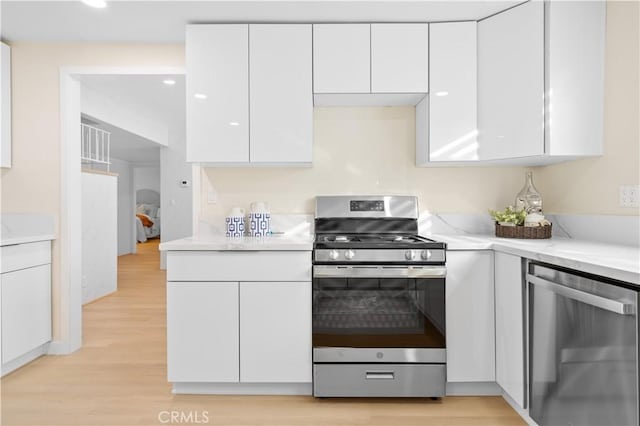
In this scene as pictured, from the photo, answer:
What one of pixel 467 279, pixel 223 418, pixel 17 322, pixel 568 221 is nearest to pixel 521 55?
pixel 568 221

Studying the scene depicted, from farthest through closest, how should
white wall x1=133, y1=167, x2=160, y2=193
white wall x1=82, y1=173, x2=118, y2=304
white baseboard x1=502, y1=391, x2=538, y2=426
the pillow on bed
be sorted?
white wall x1=133, y1=167, x2=160, y2=193 < the pillow on bed < white wall x1=82, y1=173, x2=118, y2=304 < white baseboard x1=502, y1=391, x2=538, y2=426

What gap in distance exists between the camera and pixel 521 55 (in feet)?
7.08

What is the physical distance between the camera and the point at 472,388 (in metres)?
2.19

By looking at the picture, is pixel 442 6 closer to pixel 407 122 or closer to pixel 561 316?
pixel 407 122

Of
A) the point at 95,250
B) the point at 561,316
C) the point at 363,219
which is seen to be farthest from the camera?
the point at 95,250

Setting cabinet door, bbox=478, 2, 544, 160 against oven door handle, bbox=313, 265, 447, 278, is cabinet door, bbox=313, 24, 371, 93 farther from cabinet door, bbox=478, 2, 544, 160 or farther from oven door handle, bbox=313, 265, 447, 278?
oven door handle, bbox=313, 265, 447, 278

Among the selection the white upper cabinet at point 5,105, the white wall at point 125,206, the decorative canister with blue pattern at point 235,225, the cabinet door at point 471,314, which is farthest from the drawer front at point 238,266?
the white wall at point 125,206

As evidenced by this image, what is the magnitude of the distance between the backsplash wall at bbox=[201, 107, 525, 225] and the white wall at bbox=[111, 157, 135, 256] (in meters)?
6.65

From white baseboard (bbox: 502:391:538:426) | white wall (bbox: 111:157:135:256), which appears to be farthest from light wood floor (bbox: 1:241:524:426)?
white wall (bbox: 111:157:135:256)

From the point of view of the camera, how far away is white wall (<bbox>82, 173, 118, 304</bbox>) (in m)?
4.30

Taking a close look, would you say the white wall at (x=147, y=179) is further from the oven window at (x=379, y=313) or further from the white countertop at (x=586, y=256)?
the white countertop at (x=586, y=256)

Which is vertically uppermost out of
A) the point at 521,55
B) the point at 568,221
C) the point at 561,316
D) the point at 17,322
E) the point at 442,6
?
the point at 442,6

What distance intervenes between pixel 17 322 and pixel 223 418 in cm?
157

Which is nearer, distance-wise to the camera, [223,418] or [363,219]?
[223,418]
